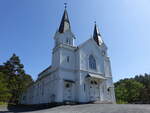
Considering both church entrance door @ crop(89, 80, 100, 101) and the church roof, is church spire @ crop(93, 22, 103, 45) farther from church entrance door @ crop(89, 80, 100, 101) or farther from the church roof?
church entrance door @ crop(89, 80, 100, 101)

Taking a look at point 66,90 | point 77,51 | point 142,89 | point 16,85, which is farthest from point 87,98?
point 142,89

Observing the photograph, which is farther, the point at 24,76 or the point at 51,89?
the point at 24,76

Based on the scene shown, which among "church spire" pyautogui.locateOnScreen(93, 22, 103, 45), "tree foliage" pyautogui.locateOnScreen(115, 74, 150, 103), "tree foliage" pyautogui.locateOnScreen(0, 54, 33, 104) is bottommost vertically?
"tree foliage" pyautogui.locateOnScreen(115, 74, 150, 103)

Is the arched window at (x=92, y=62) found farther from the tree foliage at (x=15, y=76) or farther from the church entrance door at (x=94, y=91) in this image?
the tree foliage at (x=15, y=76)

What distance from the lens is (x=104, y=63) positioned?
30.9m

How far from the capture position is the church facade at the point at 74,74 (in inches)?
971

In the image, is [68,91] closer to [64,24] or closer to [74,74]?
[74,74]

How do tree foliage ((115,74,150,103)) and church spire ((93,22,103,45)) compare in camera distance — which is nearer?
church spire ((93,22,103,45))

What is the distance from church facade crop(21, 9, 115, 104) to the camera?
24.7m

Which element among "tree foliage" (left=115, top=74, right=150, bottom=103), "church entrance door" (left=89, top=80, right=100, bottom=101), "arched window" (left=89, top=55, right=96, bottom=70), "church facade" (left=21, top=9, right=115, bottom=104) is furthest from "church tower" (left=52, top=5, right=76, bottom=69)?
"tree foliage" (left=115, top=74, right=150, bottom=103)

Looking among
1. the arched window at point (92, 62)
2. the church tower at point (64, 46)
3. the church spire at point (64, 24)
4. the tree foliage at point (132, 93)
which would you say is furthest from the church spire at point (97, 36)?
the tree foliage at point (132, 93)

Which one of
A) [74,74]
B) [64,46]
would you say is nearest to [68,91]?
[74,74]

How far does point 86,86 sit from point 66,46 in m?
7.56

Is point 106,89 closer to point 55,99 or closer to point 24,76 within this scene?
point 55,99
